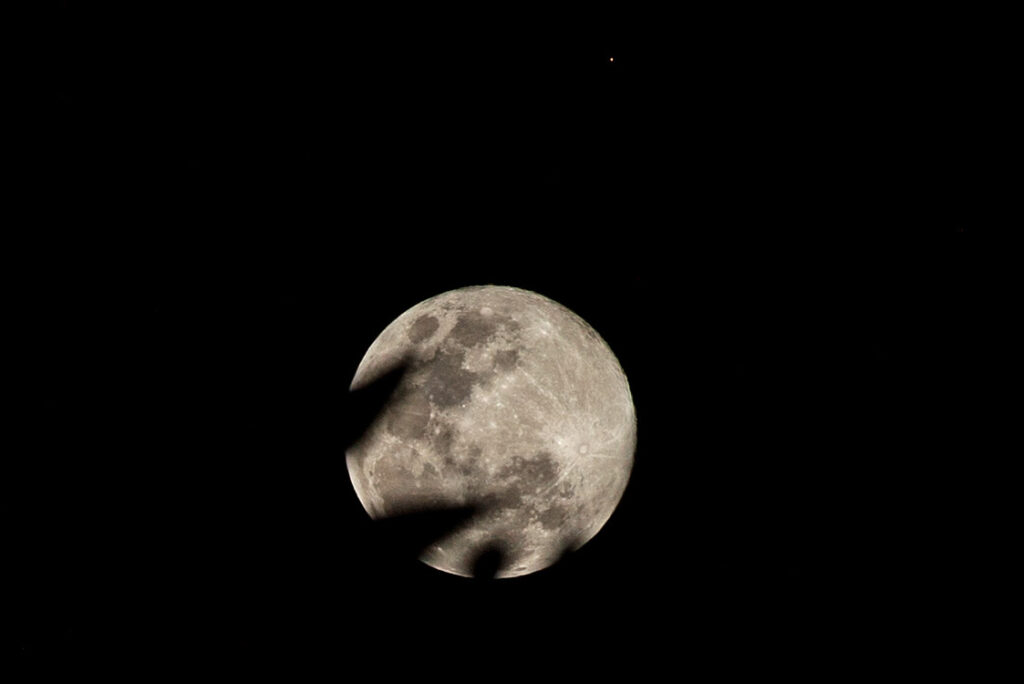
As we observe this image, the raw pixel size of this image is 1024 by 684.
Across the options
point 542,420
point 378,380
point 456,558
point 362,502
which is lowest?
point 456,558

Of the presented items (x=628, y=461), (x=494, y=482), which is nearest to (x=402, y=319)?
(x=494, y=482)

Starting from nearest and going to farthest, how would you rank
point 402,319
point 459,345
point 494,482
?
point 494,482 → point 459,345 → point 402,319

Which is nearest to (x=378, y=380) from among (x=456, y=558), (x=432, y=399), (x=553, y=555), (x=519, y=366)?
(x=432, y=399)

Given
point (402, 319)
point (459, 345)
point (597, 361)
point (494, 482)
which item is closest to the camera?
point (494, 482)

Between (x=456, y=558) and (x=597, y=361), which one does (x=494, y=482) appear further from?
(x=597, y=361)

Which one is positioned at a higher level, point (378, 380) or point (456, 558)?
A: point (378, 380)

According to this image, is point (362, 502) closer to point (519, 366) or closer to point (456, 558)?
point (456, 558)

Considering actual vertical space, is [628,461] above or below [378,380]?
below

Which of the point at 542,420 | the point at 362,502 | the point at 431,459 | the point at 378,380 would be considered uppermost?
the point at 378,380

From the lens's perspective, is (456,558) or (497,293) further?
(497,293)
